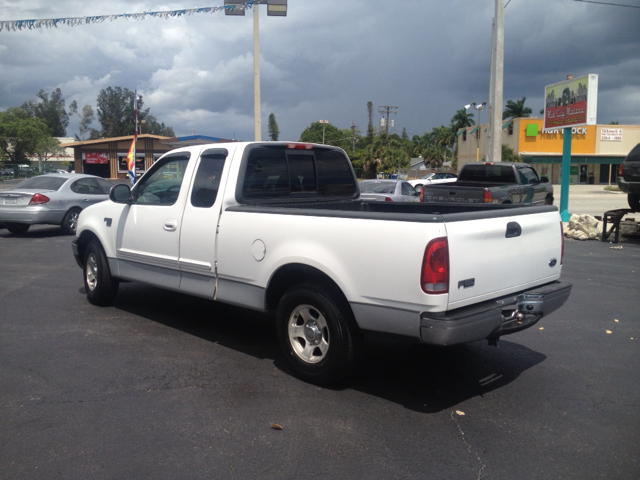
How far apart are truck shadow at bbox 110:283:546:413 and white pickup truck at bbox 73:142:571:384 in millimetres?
448

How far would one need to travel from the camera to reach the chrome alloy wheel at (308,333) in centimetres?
448

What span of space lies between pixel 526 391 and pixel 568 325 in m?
2.14

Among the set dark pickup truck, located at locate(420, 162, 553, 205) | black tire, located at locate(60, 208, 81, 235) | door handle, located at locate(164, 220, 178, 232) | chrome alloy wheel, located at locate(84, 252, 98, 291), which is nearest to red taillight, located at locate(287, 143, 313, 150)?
door handle, located at locate(164, 220, 178, 232)

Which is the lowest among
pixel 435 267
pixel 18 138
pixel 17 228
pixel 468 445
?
pixel 468 445

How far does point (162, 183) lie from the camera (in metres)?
6.09

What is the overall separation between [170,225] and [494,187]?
31.1 ft

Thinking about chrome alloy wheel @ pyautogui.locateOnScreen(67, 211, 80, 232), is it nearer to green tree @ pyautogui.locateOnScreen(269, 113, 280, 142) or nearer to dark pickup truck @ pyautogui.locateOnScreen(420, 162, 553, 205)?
dark pickup truck @ pyautogui.locateOnScreen(420, 162, 553, 205)

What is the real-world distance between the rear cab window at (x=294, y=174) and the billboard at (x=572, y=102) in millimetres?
12665

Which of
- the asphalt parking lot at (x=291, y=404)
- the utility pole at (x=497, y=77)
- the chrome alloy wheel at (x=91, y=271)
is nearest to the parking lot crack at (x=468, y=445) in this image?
the asphalt parking lot at (x=291, y=404)

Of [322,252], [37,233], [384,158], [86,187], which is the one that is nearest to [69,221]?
[86,187]

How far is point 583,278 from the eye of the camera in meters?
8.88

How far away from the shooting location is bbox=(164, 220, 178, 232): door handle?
564 cm

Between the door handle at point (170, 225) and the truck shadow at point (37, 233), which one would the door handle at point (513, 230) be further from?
the truck shadow at point (37, 233)

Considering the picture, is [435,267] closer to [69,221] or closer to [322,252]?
[322,252]
